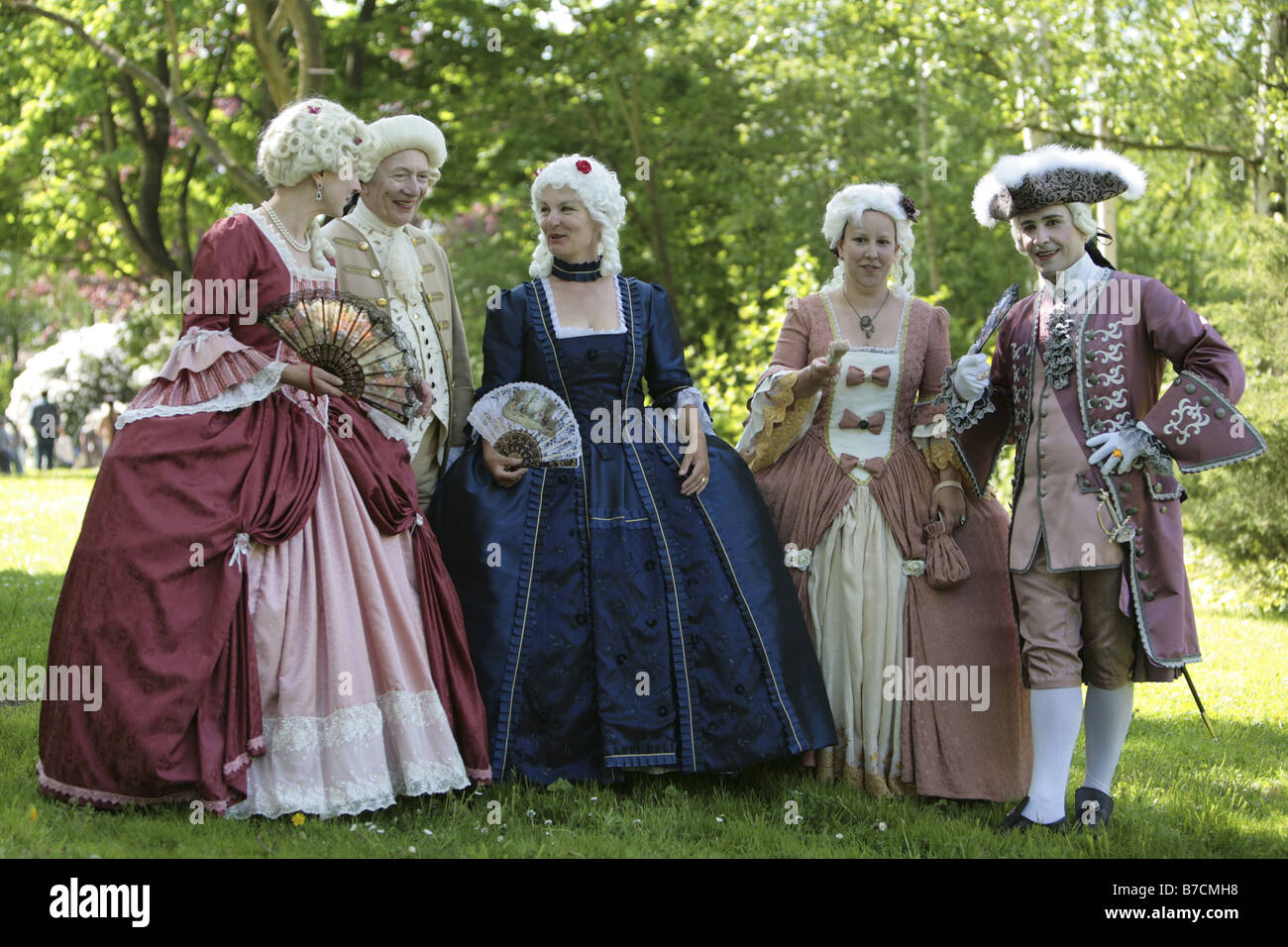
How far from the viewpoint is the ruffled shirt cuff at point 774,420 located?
4168 millimetres

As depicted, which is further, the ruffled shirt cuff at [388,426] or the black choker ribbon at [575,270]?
the black choker ribbon at [575,270]

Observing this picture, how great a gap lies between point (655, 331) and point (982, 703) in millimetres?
1596

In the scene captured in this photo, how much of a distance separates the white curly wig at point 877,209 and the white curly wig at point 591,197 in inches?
27.9

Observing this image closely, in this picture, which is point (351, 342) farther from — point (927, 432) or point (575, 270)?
point (927, 432)

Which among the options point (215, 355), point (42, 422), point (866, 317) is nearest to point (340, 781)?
point (215, 355)

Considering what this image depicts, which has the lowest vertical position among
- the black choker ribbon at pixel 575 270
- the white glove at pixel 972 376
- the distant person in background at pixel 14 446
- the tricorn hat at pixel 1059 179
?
the distant person in background at pixel 14 446

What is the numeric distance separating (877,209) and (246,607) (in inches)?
91.5

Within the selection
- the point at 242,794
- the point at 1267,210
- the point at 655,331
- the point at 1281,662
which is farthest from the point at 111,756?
the point at 1267,210

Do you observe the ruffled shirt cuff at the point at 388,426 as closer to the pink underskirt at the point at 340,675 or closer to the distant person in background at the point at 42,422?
the pink underskirt at the point at 340,675

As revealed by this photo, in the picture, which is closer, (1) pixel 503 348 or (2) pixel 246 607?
(2) pixel 246 607

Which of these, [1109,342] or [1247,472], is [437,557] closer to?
[1109,342]

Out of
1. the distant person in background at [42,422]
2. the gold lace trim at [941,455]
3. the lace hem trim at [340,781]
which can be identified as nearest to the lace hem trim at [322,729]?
the lace hem trim at [340,781]

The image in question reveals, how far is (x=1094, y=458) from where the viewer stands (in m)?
3.52

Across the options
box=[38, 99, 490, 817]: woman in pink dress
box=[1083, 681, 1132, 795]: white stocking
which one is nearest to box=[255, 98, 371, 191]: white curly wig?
box=[38, 99, 490, 817]: woman in pink dress
